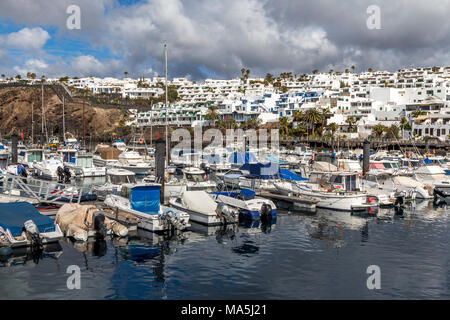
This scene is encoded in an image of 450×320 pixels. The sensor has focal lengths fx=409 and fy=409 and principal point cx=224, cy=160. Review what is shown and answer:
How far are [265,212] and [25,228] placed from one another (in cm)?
1509

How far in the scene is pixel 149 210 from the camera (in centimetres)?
2566

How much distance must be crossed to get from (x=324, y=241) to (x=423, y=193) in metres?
19.2

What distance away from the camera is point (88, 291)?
1587cm

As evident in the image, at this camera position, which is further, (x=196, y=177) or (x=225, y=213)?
(x=196, y=177)

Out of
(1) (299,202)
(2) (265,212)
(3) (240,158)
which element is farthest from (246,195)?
(3) (240,158)

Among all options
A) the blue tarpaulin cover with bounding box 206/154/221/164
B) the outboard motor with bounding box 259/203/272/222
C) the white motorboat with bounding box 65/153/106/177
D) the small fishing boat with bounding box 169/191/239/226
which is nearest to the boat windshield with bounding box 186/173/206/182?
the small fishing boat with bounding box 169/191/239/226

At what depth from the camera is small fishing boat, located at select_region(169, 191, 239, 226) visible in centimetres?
2625

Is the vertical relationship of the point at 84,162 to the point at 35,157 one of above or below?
below

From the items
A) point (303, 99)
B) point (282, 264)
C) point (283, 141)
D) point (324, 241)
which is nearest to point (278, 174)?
point (324, 241)

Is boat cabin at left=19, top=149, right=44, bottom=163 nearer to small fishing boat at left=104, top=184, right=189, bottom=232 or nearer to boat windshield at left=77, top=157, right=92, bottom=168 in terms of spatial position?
boat windshield at left=77, top=157, right=92, bottom=168

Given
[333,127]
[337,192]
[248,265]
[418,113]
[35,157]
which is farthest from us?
[333,127]

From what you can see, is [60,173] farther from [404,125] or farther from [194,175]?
[404,125]

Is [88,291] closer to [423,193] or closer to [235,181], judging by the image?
[235,181]

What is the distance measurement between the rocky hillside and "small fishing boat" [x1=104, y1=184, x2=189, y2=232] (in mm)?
107007
